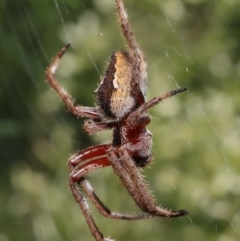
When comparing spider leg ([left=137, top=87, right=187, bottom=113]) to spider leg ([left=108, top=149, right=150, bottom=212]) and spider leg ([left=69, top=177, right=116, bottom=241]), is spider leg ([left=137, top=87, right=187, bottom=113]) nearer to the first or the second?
spider leg ([left=108, top=149, right=150, bottom=212])

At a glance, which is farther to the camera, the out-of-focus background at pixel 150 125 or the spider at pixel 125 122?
the out-of-focus background at pixel 150 125

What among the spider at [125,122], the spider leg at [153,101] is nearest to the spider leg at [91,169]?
the spider at [125,122]

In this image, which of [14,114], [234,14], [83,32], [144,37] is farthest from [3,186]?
[234,14]

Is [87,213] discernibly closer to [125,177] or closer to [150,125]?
[125,177]

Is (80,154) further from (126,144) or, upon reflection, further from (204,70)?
(204,70)

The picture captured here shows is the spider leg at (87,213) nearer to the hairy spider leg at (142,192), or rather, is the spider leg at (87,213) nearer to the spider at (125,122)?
the spider at (125,122)

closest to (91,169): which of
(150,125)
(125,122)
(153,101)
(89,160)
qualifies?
(89,160)

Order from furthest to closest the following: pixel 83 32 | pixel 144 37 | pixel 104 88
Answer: pixel 83 32, pixel 144 37, pixel 104 88
